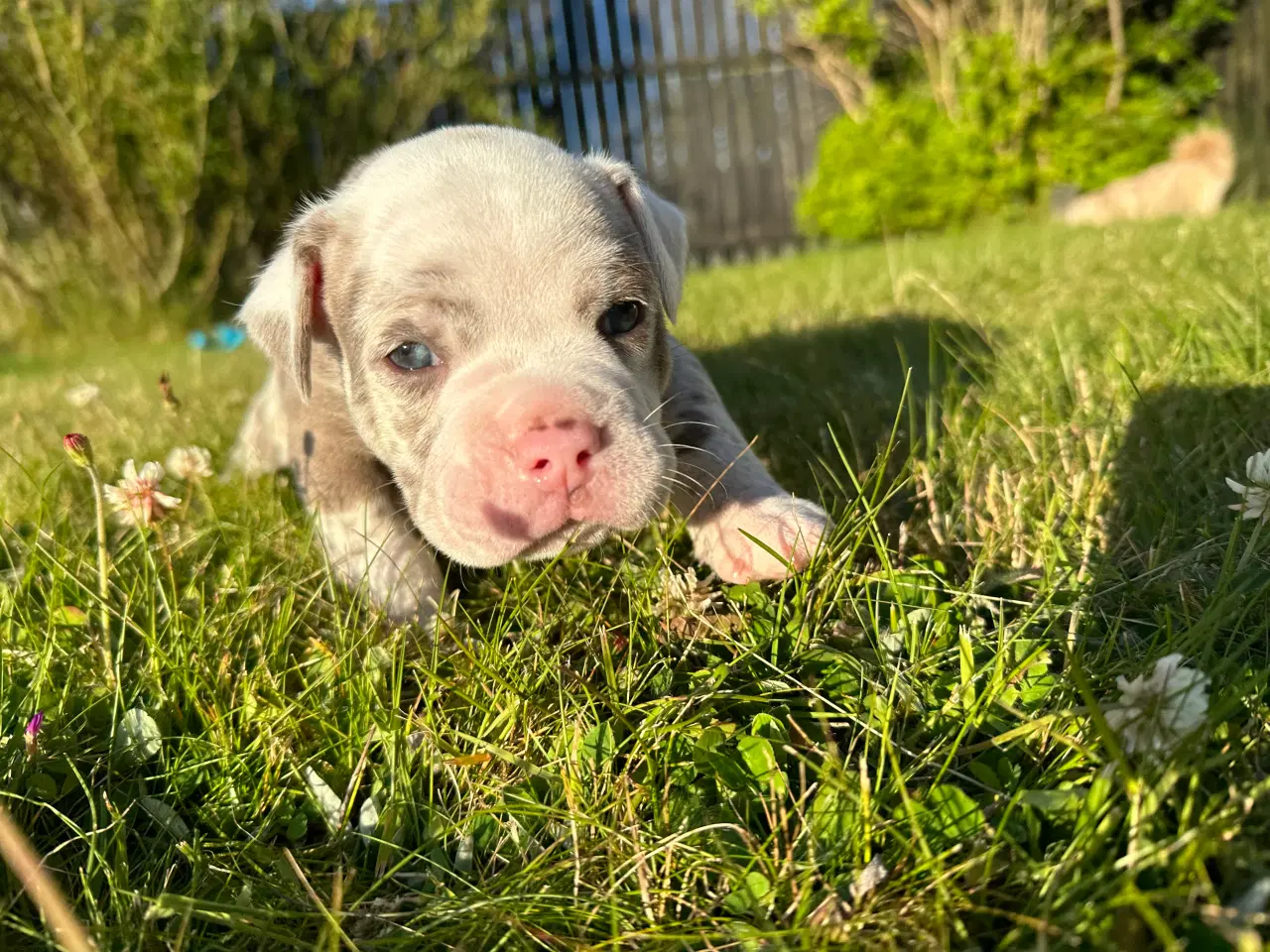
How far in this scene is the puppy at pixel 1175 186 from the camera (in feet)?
30.8

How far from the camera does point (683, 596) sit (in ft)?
5.43

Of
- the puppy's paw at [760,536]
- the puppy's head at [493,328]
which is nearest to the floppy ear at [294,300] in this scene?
the puppy's head at [493,328]

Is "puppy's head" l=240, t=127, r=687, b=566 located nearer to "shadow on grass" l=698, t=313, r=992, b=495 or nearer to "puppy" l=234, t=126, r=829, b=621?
"puppy" l=234, t=126, r=829, b=621

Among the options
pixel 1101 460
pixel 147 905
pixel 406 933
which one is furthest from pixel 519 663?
pixel 1101 460

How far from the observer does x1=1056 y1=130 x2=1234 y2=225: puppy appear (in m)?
9.38

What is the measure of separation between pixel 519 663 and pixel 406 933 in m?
0.52

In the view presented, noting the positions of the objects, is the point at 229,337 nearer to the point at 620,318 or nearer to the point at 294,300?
the point at 294,300

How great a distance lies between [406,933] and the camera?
111 centimetres

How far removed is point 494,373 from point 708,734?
860mm

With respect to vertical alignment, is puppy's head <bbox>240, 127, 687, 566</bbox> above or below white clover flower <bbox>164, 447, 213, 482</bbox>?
above

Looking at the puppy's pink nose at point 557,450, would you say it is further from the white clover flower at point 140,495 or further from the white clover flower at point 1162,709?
the white clover flower at point 1162,709

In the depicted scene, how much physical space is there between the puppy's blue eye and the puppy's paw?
2.35ft

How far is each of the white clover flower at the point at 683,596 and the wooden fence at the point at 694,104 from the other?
11623 mm

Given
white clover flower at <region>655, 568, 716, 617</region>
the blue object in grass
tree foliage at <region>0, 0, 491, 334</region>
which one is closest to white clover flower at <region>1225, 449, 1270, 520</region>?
white clover flower at <region>655, 568, 716, 617</region>
